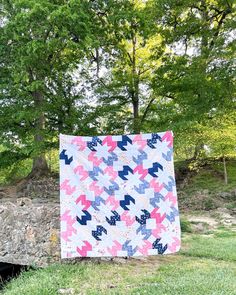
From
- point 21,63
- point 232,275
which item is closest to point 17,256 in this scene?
point 232,275

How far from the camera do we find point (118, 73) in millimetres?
10703

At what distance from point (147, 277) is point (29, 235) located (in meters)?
1.99

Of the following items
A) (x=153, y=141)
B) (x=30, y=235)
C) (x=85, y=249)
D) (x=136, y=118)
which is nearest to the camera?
(x=85, y=249)

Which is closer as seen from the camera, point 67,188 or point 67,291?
point 67,291

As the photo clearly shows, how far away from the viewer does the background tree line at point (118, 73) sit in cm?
865

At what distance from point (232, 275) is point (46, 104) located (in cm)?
737

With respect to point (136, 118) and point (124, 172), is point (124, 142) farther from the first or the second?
point (136, 118)

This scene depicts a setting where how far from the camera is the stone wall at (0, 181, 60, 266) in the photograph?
488 cm

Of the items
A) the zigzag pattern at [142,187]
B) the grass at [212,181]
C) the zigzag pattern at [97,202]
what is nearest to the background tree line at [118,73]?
the grass at [212,181]

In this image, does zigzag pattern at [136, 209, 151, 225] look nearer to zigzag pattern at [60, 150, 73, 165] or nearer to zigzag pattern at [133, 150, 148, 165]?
zigzag pattern at [133, 150, 148, 165]

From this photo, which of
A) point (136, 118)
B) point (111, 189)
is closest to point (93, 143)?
point (111, 189)

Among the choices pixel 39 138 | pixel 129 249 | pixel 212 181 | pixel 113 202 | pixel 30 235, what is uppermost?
pixel 39 138

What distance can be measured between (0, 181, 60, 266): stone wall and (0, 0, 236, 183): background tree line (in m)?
4.19

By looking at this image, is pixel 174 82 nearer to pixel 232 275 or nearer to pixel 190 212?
pixel 190 212
